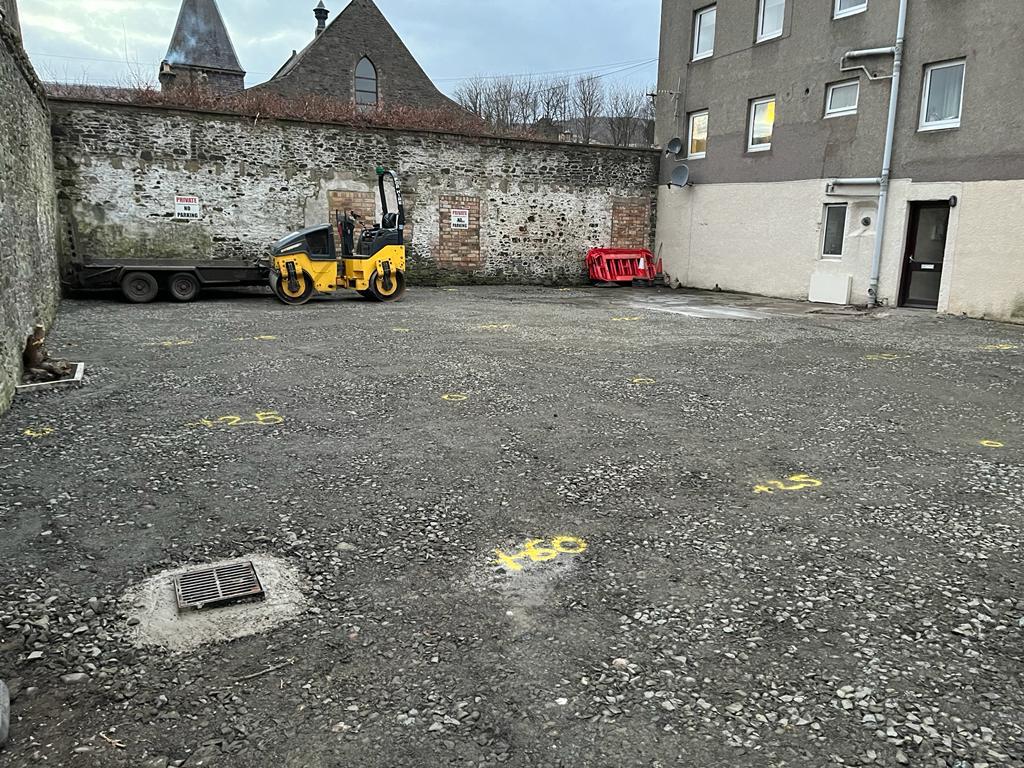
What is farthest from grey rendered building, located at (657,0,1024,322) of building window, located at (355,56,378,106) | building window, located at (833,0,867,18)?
building window, located at (355,56,378,106)

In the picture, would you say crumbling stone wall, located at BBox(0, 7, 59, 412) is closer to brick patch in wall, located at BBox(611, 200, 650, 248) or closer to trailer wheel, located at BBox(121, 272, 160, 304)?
trailer wheel, located at BBox(121, 272, 160, 304)

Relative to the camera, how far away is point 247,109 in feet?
50.5

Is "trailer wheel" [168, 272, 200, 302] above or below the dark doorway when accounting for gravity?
below

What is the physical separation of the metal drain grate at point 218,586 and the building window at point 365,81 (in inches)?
1303

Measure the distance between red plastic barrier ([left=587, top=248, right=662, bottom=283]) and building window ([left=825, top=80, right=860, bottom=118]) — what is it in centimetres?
570

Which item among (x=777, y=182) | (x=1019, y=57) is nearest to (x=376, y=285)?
(x=777, y=182)

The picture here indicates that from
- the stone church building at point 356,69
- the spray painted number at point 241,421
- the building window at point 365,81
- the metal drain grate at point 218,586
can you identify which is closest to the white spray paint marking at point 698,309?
the spray painted number at point 241,421

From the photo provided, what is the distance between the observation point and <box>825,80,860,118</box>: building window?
1402 cm

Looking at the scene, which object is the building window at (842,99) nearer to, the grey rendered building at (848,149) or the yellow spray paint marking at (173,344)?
the grey rendered building at (848,149)

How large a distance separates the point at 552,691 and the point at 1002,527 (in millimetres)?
2654

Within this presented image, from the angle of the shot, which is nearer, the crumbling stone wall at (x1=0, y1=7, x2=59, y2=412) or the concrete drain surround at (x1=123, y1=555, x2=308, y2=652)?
the concrete drain surround at (x1=123, y1=555, x2=308, y2=652)

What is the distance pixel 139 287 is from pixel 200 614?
1137 centimetres

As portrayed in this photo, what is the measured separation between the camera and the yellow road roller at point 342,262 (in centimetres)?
1291

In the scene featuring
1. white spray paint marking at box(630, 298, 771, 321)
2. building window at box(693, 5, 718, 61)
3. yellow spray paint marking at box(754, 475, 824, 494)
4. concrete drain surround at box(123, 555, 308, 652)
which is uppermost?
building window at box(693, 5, 718, 61)
